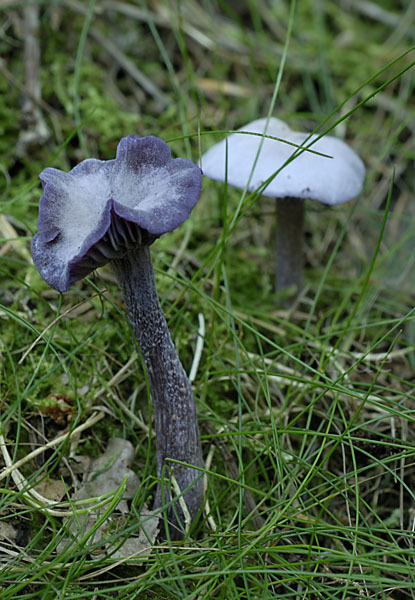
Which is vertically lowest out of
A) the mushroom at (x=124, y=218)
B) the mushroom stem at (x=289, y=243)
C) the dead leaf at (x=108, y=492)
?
the dead leaf at (x=108, y=492)

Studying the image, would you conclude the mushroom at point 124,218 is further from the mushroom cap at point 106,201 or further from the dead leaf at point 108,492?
the dead leaf at point 108,492

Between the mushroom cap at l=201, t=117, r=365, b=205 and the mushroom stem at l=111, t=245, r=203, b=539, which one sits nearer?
the mushroom stem at l=111, t=245, r=203, b=539

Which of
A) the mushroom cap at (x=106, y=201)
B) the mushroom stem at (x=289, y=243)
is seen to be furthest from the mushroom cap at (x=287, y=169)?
the mushroom cap at (x=106, y=201)

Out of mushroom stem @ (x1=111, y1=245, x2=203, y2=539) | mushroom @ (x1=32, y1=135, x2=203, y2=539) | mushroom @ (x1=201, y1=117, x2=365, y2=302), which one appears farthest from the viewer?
mushroom @ (x1=201, y1=117, x2=365, y2=302)

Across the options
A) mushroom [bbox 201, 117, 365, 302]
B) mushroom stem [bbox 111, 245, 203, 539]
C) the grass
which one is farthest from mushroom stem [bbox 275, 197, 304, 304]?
mushroom stem [bbox 111, 245, 203, 539]

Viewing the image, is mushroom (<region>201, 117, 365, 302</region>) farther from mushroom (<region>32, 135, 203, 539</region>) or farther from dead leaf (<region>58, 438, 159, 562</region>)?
dead leaf (<region>58, 438, 159, 562</region>)

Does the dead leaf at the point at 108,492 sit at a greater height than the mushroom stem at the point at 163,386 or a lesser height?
lesser

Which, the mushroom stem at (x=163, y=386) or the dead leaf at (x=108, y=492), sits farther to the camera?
the dead leaf at (x=108, y=492)

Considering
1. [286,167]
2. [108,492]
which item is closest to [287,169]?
[286,167]
